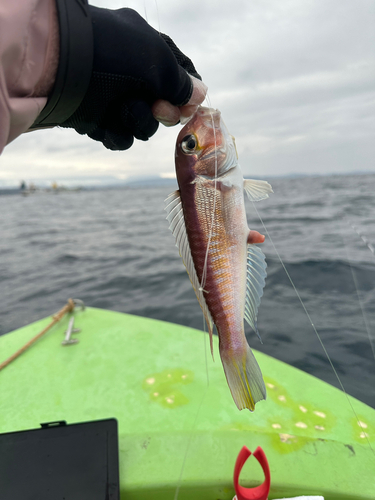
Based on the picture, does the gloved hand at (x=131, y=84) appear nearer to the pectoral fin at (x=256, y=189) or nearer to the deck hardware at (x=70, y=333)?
the pectoral fin at (x=256, y=189)

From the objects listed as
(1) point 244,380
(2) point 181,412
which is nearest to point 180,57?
(1) point 244,380

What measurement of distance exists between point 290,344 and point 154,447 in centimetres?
292

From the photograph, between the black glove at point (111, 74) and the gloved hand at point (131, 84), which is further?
the gloved hand at point (131, 84)

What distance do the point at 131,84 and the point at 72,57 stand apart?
0.34 m

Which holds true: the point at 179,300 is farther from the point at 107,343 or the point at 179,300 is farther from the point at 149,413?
the point at 149,413

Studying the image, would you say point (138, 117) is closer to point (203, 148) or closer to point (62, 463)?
point (203, 148)

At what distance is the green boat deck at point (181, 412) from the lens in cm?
167

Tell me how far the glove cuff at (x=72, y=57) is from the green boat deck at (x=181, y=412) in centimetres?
197

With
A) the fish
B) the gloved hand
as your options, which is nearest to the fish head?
the fish

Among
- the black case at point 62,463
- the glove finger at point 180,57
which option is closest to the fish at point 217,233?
the glove finger at point 180,57

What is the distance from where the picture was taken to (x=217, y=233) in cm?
151

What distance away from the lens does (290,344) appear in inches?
168

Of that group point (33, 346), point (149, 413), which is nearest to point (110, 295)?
point (33, 346)

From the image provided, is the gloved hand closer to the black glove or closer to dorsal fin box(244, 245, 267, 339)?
the black glove
